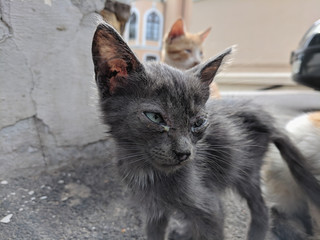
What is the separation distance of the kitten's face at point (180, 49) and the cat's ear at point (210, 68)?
2.39 meters

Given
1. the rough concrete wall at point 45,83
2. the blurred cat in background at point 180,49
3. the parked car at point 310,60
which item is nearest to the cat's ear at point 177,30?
the blurred cat in background at point 180,49

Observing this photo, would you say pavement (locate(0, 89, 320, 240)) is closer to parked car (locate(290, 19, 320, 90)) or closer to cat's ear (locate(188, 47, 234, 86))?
cat's ear (locate(188, 47, 234, 86))

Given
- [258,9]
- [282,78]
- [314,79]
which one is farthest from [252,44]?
[314,79]

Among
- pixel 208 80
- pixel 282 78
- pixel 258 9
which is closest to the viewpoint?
pixel 208 80

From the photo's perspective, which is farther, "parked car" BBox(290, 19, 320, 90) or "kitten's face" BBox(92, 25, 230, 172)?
"parked car" BBox(290, 19, 320, 90)

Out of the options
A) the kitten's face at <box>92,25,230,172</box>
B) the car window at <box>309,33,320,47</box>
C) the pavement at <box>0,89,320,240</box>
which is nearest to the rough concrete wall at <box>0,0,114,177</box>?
the pavement at <box>0,89,320,240</box>

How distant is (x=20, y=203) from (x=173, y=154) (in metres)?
1.15

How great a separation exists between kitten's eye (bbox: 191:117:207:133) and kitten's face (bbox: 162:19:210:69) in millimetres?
2585

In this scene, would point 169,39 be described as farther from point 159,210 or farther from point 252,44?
point 159,210

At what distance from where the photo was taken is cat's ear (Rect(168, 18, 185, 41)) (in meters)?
3.76

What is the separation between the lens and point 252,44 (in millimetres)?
5434

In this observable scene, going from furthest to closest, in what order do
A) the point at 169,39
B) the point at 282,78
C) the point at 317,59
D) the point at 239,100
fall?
the point at 282,78
the point at 169,39
the point at 239,100
the point at 317,59

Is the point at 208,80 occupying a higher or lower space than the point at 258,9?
lower

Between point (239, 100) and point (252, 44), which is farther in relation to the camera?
point (252, 44)
